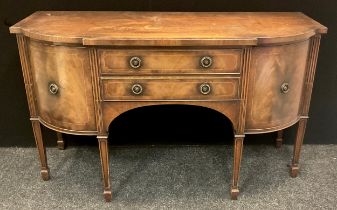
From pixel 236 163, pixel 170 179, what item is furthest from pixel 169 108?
pixel 236 163

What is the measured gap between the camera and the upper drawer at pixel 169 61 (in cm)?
151

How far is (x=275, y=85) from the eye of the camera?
1.62 m

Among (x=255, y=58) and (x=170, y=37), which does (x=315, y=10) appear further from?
(x=170, y=37)

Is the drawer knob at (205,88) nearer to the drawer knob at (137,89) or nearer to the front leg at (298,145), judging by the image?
the drawer knob at (137,89)

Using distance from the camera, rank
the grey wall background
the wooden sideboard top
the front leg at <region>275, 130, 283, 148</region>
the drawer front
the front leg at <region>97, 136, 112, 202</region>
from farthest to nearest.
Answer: the front leg at <region>275, 130, 283, 148</region> → the grey wall background → the front leg at <region>97, 136, 112, 202</region> → the drawer front → the wooden sideboard top

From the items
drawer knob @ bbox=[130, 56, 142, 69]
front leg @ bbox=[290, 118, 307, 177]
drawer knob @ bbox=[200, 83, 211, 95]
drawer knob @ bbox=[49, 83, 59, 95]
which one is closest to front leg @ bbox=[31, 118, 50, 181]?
drawer knob @ bbox=[49, 83, 59, 95]

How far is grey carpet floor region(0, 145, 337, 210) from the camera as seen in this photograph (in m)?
1.84

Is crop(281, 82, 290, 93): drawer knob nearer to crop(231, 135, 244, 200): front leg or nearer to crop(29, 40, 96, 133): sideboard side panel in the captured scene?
crop(231, 135, 244, 200): front leg

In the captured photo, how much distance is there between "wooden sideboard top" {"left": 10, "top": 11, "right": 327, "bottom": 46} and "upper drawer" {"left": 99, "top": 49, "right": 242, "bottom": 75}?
55 mm

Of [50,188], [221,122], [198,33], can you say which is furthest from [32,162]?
[198,33]

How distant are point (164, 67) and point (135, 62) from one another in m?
0.12

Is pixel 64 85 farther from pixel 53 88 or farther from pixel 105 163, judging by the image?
pixel 105 163

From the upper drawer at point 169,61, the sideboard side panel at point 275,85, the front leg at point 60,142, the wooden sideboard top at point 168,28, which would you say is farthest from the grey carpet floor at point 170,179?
the wooden sideboard top at point 168,28

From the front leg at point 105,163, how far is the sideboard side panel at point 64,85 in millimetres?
69
